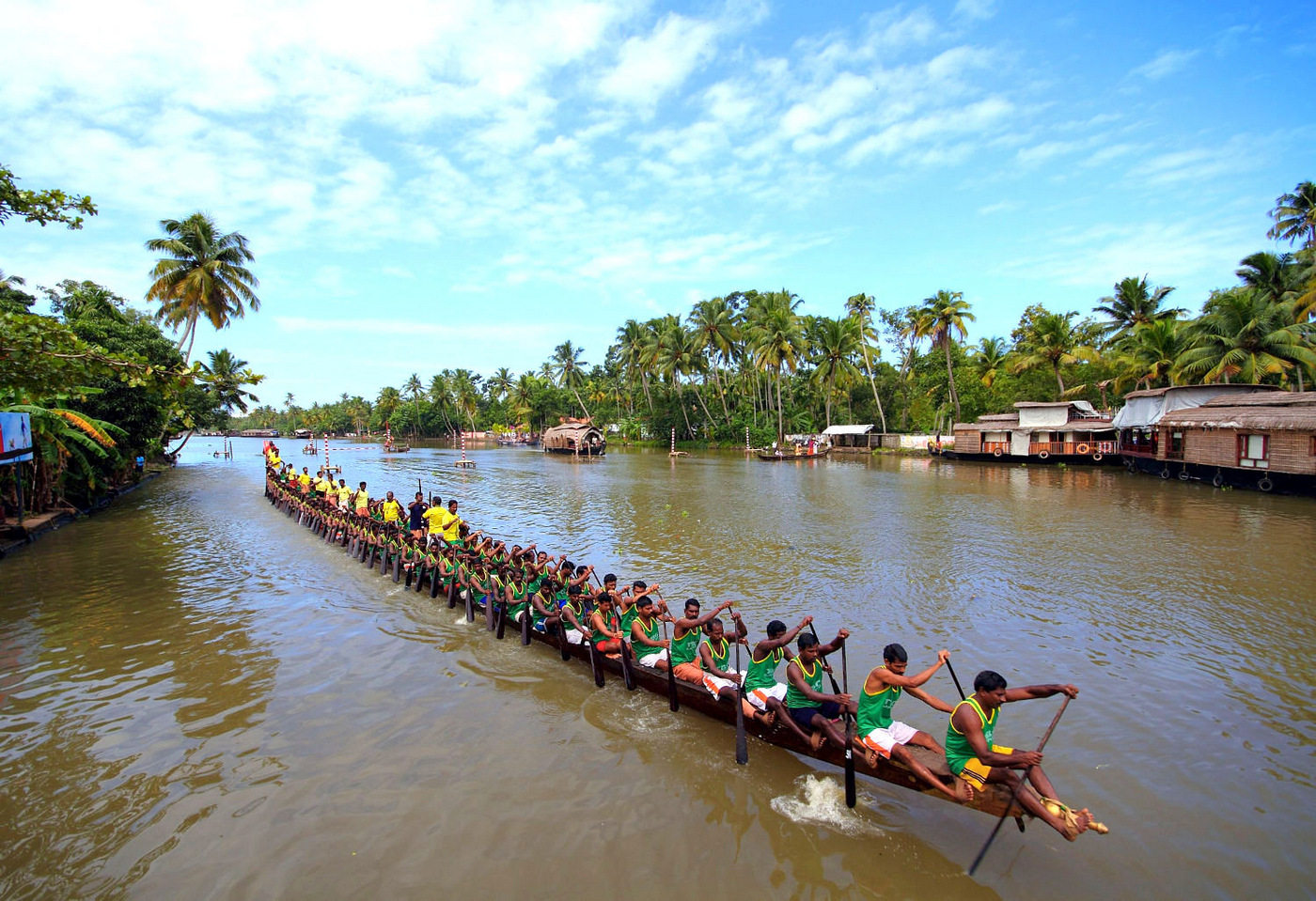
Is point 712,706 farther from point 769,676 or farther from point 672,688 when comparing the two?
point 769,676

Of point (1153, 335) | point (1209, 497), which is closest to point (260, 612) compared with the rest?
point (1209, 497)

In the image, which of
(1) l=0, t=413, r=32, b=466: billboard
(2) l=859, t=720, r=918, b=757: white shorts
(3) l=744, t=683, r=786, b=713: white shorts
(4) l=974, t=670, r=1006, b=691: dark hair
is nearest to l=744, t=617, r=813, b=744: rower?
(3) l=744, t=683, r=786, b=713: white shorts

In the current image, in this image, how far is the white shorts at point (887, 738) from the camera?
5.56 meters

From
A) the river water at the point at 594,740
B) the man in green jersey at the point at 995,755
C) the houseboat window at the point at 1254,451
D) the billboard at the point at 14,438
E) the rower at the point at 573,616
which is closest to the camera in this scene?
the man in green jersey at the point at 995,755

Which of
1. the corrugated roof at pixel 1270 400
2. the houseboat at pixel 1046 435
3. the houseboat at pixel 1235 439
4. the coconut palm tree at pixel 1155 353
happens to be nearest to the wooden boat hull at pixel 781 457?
the houseboat at pixel 1046 435

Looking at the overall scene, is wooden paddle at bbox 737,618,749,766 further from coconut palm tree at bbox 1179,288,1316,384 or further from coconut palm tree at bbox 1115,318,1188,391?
coconut palm tree at bbox 1115,318,1188,391

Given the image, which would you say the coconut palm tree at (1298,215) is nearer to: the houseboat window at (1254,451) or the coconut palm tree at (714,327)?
the houseboat window at (1254,451)

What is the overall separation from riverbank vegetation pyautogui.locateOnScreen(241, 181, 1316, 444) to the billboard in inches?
1713

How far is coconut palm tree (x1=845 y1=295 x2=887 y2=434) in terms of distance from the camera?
5403cm

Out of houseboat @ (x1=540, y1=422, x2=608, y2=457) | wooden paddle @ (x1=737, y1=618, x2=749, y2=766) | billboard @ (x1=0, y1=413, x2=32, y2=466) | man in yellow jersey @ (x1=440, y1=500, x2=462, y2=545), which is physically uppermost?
billboard @ (x1=0, y1=413, x2=32, y2=466)

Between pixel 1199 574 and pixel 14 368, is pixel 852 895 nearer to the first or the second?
pixel 14 368

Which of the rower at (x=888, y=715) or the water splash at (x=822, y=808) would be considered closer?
the rower at (x=888, y=715)

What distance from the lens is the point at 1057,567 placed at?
1423 cm

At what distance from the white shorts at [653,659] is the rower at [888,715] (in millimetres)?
2744
